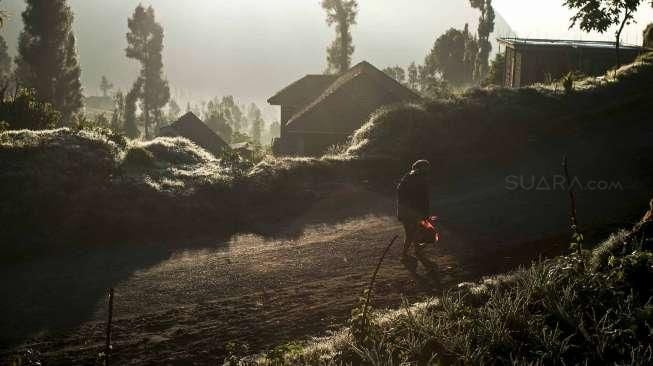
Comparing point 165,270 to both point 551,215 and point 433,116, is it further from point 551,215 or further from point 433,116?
point 433,116

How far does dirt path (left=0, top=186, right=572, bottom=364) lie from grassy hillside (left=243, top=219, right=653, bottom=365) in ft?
3.31

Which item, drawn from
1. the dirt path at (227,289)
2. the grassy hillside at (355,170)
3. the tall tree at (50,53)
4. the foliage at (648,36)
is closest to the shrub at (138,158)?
the grassy hillside at (355,170)

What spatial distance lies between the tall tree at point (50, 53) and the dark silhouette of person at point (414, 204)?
53284 millimetres

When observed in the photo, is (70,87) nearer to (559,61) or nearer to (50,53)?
(50,53)

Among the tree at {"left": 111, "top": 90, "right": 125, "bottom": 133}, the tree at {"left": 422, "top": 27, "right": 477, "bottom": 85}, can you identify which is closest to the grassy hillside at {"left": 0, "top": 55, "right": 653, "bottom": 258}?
the tree at {"left": 111, "top": 90, "right": 125, "bottom": 133}

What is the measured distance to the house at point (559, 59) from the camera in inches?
1436

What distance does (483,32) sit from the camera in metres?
82.5

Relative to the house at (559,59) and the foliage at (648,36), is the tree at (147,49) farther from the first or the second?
the foliage at (648,36)

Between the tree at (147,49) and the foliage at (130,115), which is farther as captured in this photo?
the foliage at (130,115)

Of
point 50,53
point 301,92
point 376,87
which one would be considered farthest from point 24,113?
point 50,53

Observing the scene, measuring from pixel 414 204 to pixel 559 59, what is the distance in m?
32.5

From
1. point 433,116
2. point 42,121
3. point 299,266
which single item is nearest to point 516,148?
point 433,116

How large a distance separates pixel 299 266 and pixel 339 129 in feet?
68.5

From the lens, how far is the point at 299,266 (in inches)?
398
